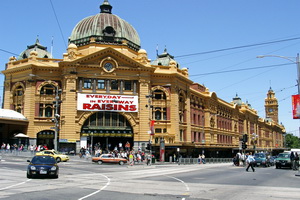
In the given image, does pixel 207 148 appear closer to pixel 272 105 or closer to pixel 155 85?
pixel 155 85

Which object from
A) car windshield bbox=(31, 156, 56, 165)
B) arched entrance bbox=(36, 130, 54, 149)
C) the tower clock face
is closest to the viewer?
car windshield bbox=(31, 156, 56, 165)

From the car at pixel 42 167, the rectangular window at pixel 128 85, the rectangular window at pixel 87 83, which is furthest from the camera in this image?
the rectangular window at pixel 128 85

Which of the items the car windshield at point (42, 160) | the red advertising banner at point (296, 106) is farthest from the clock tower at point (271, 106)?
the car windshield at point (42, 160)

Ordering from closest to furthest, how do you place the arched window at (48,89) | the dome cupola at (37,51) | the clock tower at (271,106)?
1. the arched window at (48,89)
2. the dome cupola at (37,51)
3. the clock tower at (271,106)

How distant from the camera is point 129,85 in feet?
192

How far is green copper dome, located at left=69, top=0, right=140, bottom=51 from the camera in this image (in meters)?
62.8

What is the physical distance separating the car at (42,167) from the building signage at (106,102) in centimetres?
3381

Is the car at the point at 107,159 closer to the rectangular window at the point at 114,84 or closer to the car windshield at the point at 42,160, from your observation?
the rectangular window at the point at 114,84

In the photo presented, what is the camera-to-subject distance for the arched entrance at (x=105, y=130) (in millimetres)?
55181

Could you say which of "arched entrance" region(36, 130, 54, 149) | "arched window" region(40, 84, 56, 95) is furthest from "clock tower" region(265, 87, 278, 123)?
"arched entrance" region(36, 130, 54, 149)

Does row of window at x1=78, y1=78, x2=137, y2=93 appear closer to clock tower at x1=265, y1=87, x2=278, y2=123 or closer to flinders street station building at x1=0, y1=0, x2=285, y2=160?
flinders street station building at x1=0, y1=0, x2=285, y2=160

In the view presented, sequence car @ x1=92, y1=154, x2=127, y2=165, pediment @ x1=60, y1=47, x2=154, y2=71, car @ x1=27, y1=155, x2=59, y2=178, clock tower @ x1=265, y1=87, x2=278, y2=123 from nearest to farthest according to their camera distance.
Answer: car @ x1=27, y1=155, x2=59, y2=178
car @ x1=92, y1=154, x2=127, y2=165
pediment @ x1=60, y1=47, x2=154, y2=71
clock tower @ x1=265, y1=87, x2=278, y2=123

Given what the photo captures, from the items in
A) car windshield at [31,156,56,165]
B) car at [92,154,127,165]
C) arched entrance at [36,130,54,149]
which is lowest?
car at [92,154,127,165]

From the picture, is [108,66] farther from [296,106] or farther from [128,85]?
[296,106]
